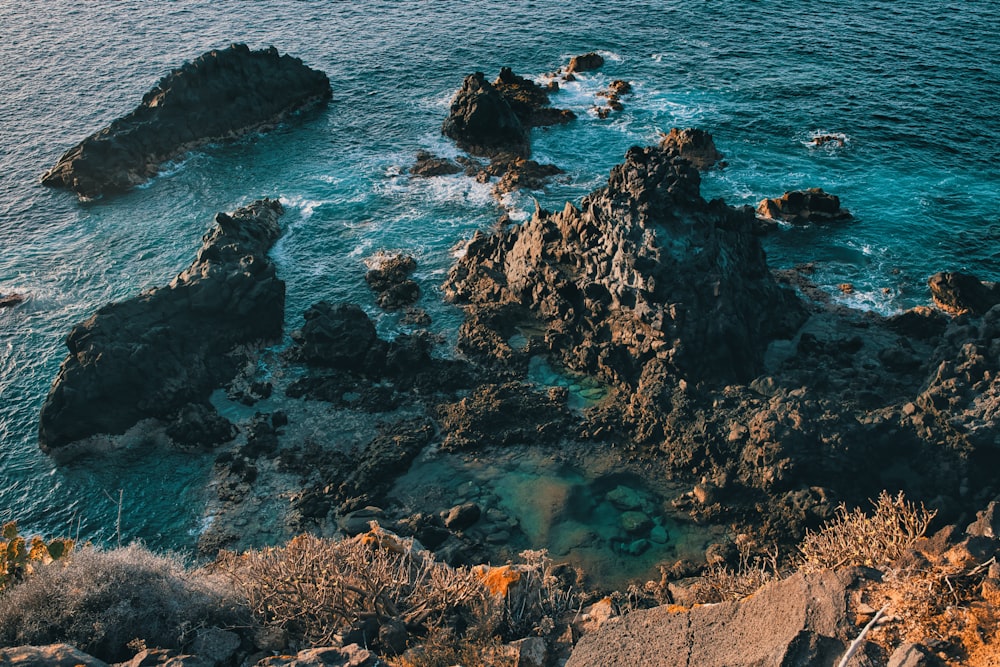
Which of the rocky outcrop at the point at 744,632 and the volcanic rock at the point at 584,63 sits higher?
the volcanic rock at the point at 584,63

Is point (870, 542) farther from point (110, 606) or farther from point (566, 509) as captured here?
point (110, 606)

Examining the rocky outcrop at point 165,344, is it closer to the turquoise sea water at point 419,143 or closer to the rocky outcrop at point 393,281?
the turquoise sea water at point 419,143

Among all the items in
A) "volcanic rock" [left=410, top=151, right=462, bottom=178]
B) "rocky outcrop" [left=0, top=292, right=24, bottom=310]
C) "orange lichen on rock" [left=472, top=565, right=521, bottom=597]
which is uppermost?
"volcanic rock" [left=410, top=151, right=462, bottom=178]

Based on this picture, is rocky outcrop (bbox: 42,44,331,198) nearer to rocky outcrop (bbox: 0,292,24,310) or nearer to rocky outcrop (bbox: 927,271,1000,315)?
rocky outcrop (bbox: 0,292,24,310)

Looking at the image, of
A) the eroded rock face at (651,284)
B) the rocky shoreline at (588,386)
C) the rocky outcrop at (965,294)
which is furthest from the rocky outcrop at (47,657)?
the rocky outcrop at (965,294)

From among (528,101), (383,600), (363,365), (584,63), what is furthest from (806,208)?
(383,600)

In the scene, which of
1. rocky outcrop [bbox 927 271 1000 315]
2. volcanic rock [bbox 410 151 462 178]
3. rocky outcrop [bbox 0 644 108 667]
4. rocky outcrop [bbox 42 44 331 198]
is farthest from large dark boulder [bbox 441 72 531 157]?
rocky outcrop [bbox 0 644 108 667]

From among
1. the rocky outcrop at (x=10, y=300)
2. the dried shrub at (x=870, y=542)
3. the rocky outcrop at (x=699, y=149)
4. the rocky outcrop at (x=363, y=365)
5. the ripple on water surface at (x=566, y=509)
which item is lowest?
the ripple on water surface at (x=566, y=509)
